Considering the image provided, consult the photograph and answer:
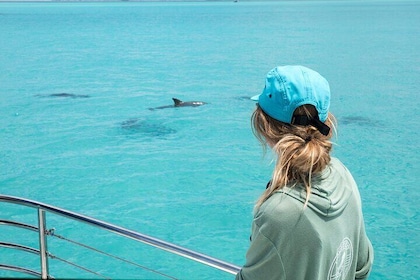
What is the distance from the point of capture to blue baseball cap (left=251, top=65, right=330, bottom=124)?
1.91m

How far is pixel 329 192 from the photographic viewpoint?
1.85 metres

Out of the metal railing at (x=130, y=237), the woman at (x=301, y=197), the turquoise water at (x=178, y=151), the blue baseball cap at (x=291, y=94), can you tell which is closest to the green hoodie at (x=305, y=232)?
the woman at (x=301, y=197)

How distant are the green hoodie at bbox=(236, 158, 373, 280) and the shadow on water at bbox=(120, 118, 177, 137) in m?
14.4

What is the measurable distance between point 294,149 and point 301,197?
0.17m

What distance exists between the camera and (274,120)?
1.94 m

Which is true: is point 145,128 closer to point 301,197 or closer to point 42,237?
point 42,237

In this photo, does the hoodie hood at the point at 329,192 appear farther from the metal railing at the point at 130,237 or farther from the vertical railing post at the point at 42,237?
the vertical railing post at the point at 42,237

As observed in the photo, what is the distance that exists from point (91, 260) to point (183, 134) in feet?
26.6

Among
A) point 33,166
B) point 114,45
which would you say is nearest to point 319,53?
point 114,45

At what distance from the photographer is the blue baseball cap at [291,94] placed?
1.91 metres

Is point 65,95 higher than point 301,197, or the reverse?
point 301,197

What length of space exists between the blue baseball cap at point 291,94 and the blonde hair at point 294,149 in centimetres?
3

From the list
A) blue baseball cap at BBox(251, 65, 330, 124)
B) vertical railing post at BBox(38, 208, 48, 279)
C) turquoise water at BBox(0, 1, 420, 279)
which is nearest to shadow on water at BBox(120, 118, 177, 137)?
turquoise water at BBox(0, 1, 420, 279)

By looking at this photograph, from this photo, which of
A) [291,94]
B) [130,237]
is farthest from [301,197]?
[130,237]
